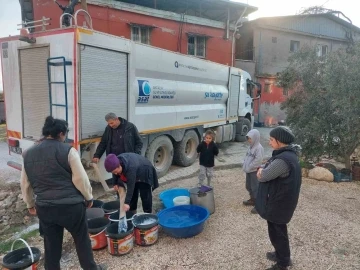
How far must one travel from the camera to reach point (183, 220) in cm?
432

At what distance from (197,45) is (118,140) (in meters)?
11.8

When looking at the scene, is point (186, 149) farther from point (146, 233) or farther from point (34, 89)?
point (146, 233)

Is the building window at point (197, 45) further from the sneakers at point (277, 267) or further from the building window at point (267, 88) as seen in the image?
the sneakers at point (277, 267)

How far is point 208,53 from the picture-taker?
15.5 meters

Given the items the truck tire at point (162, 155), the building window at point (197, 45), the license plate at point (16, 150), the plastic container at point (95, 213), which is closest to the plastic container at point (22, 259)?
the plastic container at point (95, 213)

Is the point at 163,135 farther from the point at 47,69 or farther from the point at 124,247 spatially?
the point at 124,247

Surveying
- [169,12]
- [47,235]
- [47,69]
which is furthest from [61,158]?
[169,12]

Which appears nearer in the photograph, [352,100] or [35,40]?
[35,40]

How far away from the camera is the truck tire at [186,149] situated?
7633 millimetres

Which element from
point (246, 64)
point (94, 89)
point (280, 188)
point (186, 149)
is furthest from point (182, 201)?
point (246, 64)

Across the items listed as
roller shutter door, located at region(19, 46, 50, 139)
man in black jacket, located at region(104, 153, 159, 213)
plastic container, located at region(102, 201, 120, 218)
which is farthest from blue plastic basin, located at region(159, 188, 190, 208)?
roller shutter door, located at region(19, 46, 50, 139)

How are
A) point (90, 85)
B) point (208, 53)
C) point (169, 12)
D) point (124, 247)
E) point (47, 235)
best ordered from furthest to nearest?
point (208, 53) < point (169, 12) < point (90, 85) < point (124, 247) < point (47, 235)

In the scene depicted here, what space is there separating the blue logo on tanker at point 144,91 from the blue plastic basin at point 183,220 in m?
2.52

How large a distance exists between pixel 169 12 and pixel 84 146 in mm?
10858
